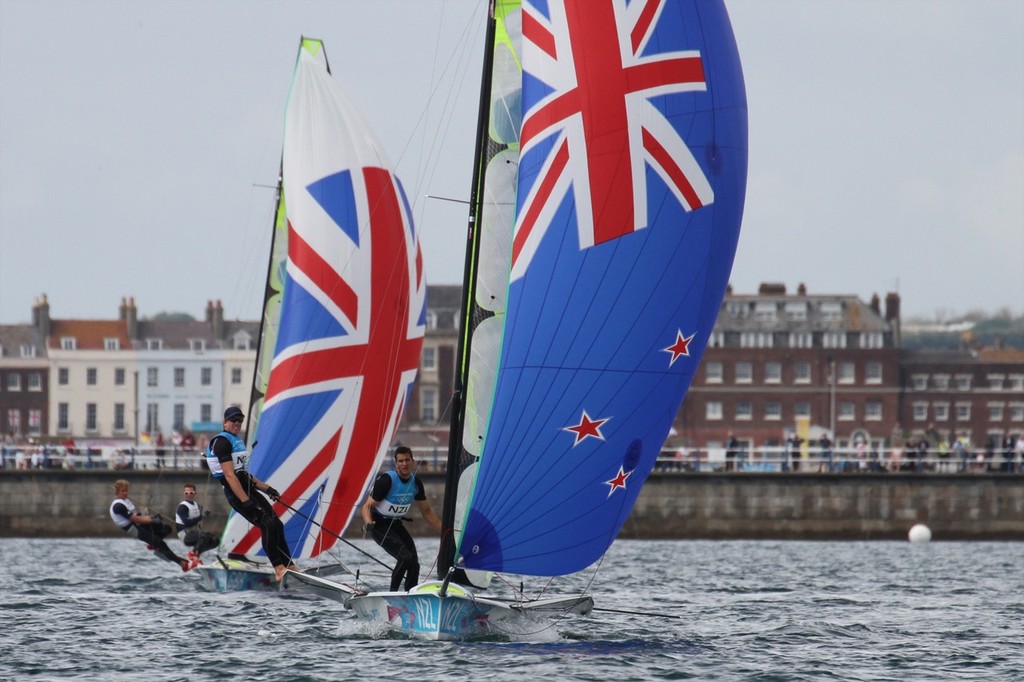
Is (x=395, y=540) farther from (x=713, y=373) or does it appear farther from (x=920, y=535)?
(x=713, y=373)

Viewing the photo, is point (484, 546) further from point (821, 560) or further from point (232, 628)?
point (821, 560)

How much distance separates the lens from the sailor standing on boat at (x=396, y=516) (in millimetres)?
18828

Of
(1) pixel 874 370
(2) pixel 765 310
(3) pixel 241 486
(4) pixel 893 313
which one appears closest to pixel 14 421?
(2) pixel 765 310

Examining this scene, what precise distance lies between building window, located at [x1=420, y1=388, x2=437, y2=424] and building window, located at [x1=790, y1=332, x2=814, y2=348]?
71.8ft

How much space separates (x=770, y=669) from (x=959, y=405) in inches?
3663

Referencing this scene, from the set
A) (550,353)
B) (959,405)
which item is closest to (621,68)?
(550,353)

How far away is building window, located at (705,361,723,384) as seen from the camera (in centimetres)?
10362

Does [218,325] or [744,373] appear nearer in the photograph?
[744,373]

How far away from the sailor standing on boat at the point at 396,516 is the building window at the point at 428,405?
277 ft

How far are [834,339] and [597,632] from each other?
3417 inches

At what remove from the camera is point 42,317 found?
107688 mm

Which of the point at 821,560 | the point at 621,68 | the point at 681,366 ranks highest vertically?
the point at 621,68

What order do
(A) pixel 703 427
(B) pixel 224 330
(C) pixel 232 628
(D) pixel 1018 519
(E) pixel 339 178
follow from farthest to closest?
(B) pixel 224 330 → (A) pixel 703 427 → (D) pixel 1018 519 → (E) pixel 339 178 → (C) pixel 232 628

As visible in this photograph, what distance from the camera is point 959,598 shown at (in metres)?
27.7
